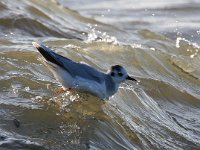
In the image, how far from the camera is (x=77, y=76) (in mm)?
7395

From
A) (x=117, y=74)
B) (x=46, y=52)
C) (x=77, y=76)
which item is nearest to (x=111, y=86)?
(x=117, y=74)

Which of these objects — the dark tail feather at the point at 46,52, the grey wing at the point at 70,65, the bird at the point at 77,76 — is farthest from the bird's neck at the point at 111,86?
the dark tail feather at the point at 46,52

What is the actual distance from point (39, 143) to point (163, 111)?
2.99 m

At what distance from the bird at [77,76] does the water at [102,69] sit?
17 cm

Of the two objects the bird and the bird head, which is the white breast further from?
the bird head

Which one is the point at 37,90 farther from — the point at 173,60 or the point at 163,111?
the point at 173,60

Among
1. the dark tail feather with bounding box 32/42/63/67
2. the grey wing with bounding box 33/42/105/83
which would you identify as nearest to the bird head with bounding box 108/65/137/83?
the grey wing with bounding box 33/42/105/83

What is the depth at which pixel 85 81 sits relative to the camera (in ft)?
24.4

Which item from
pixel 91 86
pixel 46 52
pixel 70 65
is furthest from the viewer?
pixel 91 86

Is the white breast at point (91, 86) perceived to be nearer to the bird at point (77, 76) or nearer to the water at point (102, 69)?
the bird at point (77, 76)

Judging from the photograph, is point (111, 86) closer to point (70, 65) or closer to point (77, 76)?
point (77, 76)

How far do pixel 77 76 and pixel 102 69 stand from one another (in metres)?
2.40

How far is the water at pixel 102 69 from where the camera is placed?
6910 mm

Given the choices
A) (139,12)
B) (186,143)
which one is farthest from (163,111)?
(139,12)
